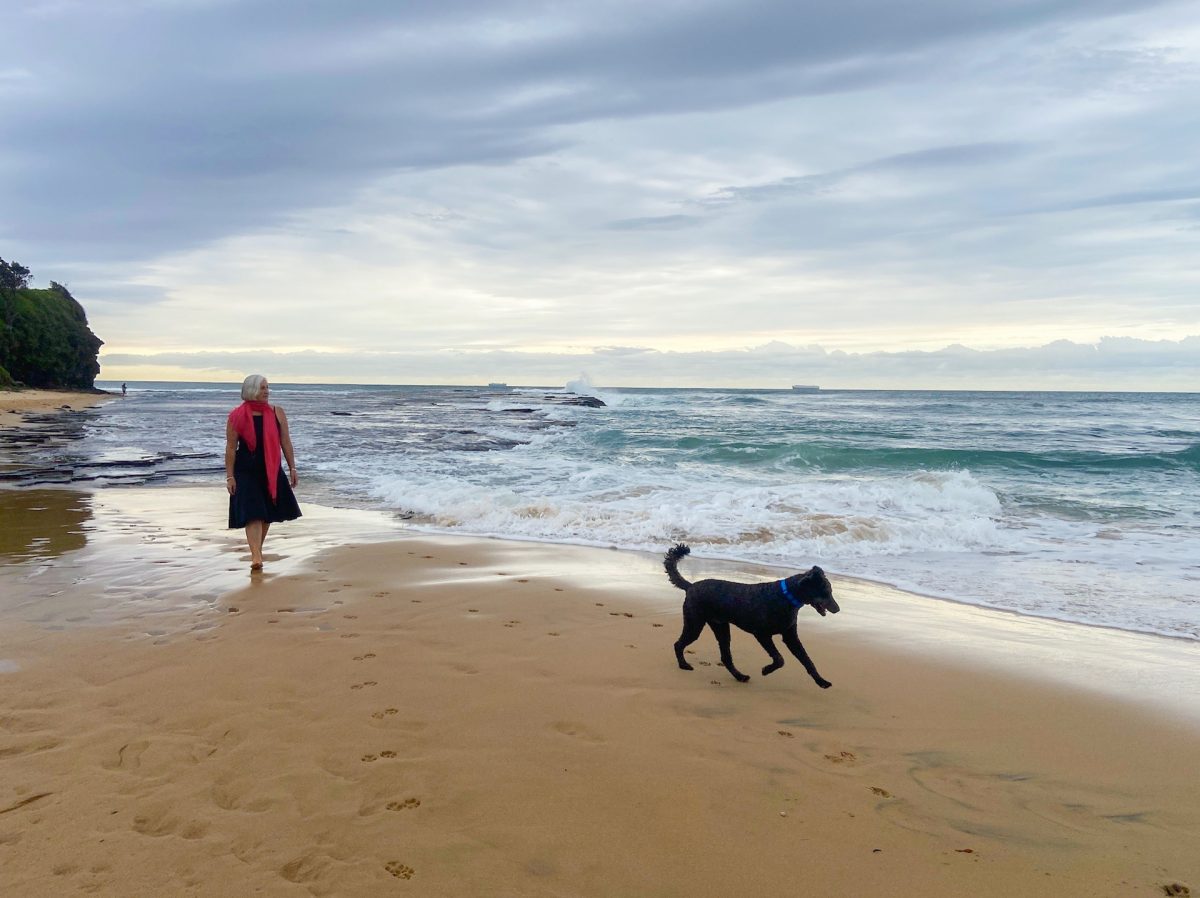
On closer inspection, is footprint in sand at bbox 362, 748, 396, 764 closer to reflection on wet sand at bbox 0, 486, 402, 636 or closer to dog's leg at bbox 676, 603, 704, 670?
dog's leg at bbox 676, 603, 704, 670

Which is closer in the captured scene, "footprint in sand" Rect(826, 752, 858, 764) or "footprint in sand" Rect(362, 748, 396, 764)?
"footprint in sand" Rect(362, 748, 396, 764)

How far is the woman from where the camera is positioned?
713cm

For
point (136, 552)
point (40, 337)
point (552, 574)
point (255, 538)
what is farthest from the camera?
point (40, 337)

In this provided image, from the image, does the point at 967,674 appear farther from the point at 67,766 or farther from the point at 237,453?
the point at 237,453

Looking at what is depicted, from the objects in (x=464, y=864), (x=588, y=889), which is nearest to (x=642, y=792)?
(x=588, y=889)

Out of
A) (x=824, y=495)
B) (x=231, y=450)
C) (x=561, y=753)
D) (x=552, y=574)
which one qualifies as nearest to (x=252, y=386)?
(x=231, y=450)

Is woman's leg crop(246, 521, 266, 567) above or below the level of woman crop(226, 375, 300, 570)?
below

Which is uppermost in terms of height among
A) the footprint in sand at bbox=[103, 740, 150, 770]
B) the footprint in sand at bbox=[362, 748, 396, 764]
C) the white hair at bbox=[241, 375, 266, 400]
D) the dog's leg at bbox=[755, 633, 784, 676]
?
the white hair at bbox=[241, 375, 266, 400]

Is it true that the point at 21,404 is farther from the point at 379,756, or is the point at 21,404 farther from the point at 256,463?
the point at 379,756

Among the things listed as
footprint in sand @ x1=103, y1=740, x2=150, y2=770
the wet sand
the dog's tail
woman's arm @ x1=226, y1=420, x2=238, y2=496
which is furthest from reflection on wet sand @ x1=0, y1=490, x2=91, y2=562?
the dog's tail

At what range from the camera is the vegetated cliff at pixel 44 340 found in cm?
5859

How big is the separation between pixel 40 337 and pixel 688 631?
7573cm

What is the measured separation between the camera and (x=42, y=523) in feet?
32.4

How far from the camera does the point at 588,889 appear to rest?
255 cm
